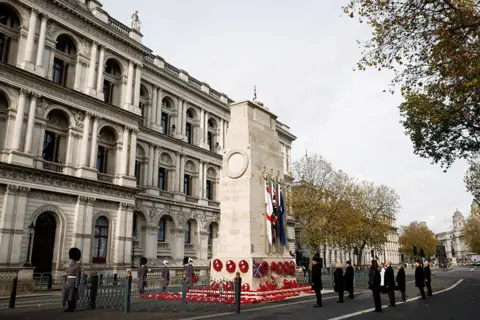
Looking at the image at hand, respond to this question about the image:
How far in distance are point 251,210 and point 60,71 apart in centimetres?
2024

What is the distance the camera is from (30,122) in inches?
996

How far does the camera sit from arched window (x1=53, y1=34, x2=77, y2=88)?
28539 mm

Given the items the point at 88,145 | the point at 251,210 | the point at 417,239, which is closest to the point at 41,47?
the point at 88,145

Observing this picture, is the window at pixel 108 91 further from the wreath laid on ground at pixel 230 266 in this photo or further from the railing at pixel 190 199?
the wreath laid on ground at pixel 230 266

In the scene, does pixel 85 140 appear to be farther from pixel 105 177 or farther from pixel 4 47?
pixel 4 47

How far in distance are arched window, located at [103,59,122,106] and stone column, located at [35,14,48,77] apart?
Result: 6.11 meters

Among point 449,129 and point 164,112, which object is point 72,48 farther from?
point 449,129

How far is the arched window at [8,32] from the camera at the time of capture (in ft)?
83.7

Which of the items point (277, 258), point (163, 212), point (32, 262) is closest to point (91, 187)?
point (32, 262)

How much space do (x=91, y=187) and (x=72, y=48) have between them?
11065 mm

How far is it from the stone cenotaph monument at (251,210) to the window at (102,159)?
623 inches

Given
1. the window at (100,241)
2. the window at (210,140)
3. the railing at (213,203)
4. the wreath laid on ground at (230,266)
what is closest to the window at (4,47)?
the window at (100,241)

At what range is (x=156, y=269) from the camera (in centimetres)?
3266

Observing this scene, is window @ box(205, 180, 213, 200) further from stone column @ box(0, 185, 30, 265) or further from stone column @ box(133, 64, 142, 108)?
stone column @ box(0, 185, 30, 265)
